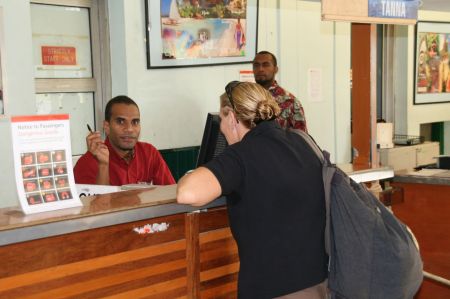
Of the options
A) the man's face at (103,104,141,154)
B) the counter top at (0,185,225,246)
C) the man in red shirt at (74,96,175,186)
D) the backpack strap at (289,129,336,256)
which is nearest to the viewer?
the counter top at (0,185,225,246)

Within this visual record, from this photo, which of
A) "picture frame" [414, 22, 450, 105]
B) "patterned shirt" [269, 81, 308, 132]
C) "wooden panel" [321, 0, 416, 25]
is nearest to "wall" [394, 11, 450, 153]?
"picture frame" [414, 22, 450, 105]

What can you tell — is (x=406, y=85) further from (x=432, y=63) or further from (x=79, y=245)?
(x=79, y=245)

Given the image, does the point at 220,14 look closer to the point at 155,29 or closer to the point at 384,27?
the point at 155,29

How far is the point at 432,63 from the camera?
839 cm

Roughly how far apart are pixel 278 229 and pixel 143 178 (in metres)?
1.52

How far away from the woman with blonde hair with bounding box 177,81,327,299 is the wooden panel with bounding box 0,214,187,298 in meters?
0.33

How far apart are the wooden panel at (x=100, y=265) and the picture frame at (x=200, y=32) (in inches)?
119

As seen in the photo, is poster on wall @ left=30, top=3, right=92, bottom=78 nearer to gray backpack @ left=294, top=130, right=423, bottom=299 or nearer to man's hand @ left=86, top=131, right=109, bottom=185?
man's hand @ left=86, top=131, right=109, bottom=185

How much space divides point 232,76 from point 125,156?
265cm

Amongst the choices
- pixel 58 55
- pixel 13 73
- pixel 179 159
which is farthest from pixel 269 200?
pixel 179 159

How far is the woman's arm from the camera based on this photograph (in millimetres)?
2010

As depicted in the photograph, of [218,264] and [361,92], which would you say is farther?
[361,92]

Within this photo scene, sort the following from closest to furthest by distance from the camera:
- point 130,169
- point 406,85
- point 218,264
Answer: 1. point 218,264
2. point 130,169
3. point 406,85

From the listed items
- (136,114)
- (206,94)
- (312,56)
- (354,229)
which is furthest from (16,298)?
(312,56)
